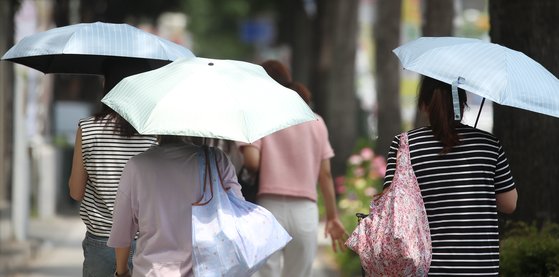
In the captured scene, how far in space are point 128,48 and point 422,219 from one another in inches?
69.9

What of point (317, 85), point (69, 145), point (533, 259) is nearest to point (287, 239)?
point (533, 259)

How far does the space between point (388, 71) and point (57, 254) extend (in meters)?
5.68

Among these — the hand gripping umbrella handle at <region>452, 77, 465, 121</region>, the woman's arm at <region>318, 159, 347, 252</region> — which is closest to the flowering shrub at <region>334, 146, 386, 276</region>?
the woman's arm at <region>318, 159, 347, 252</region>

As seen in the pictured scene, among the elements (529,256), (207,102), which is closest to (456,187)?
(207,102)

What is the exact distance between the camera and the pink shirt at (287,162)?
736cm

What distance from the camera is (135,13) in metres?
30.0

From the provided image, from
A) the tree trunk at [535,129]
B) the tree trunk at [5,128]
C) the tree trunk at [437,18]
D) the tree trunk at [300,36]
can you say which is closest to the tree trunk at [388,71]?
the tree trunk at [437,18]

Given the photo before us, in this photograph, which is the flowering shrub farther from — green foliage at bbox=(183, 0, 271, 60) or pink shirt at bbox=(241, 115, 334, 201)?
green foliage at bbox=(183, 0, 271, 60)

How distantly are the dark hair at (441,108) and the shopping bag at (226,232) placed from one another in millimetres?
772

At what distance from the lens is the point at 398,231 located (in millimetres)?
4688

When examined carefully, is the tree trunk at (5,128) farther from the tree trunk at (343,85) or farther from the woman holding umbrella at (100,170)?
the woman holding umbrella at (100,170)

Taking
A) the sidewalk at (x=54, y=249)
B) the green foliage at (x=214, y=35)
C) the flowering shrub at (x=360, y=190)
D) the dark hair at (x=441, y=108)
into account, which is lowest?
the sidewalk at (x=54, y=249)

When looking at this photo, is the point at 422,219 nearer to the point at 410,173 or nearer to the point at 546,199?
the point at 410,173

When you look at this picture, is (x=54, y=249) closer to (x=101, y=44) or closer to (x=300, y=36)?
(x=101, y=44)
